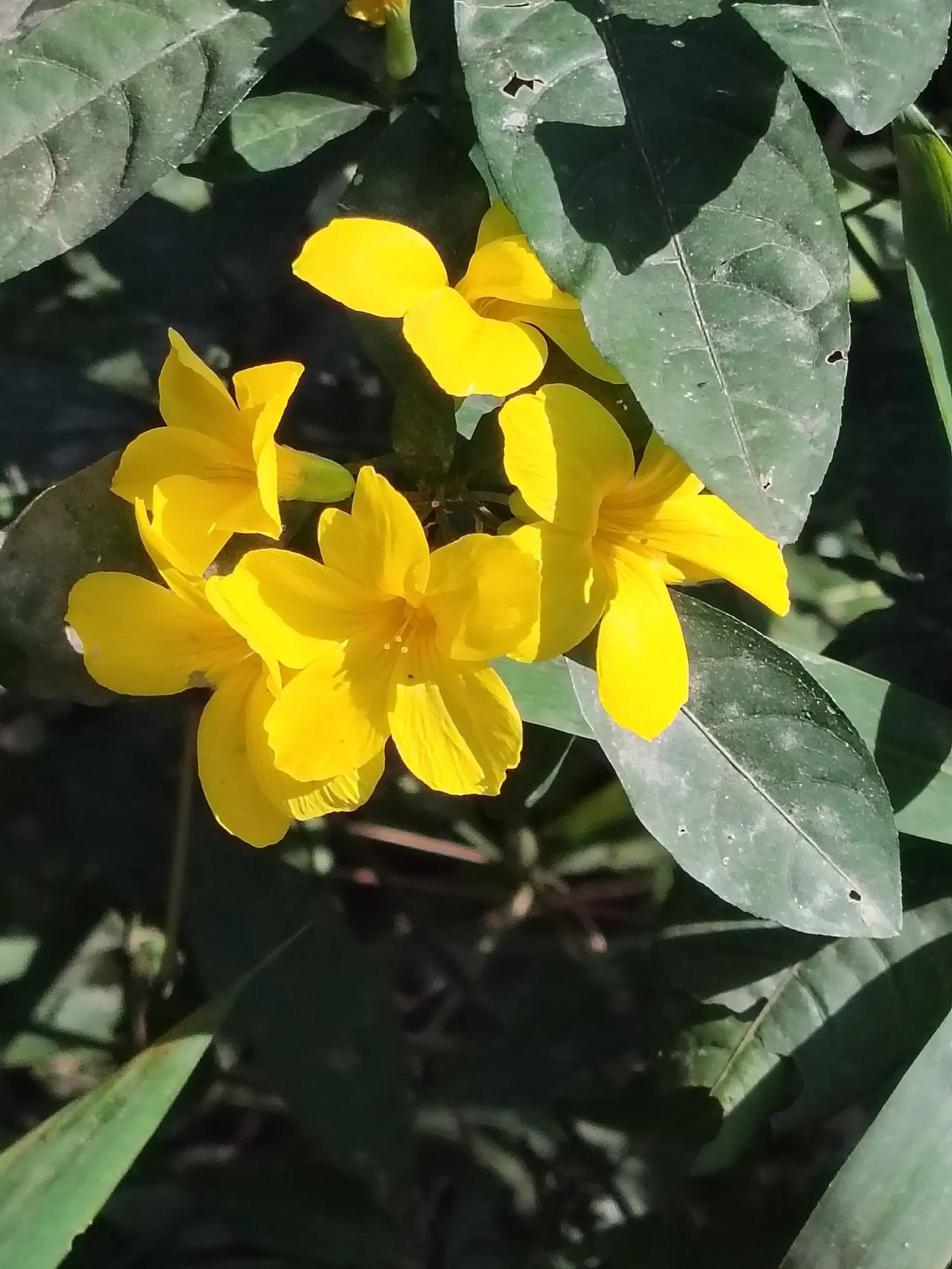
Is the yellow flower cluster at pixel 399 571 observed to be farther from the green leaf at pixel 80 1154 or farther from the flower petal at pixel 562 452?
the green leaf at pixel 80 1154

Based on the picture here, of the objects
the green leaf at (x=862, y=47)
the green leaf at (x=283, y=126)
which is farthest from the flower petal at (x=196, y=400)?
the green leaf at (x=862, y=47)

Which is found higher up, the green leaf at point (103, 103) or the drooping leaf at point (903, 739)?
the green leaf at point (103, 103)

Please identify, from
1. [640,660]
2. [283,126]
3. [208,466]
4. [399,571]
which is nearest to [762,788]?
[640,660]

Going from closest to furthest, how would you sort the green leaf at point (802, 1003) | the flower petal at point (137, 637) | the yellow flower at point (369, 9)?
the flower petal at point (137, 637) → the yellow flower at point (369, 9) → the green leaf at point (802, 1003)

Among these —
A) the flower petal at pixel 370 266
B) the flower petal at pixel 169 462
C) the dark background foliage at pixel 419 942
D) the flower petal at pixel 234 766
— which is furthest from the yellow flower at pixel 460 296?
the dark background foliage at pixel 419 942

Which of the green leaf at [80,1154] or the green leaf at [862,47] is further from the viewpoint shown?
the green leaf at [80,1154]

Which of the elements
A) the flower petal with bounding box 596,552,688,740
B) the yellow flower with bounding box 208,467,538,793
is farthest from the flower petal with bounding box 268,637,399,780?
the flower petal with bounding box 596,552,688,740

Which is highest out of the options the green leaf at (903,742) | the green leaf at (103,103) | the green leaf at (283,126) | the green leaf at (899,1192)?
the green leaf at (103,103)

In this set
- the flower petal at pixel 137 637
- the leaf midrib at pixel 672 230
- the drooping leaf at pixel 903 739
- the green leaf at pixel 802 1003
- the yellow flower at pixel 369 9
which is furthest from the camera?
the green leaf at pixel 802 1003

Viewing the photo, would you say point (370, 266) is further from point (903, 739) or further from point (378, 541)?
point (903, 739)
